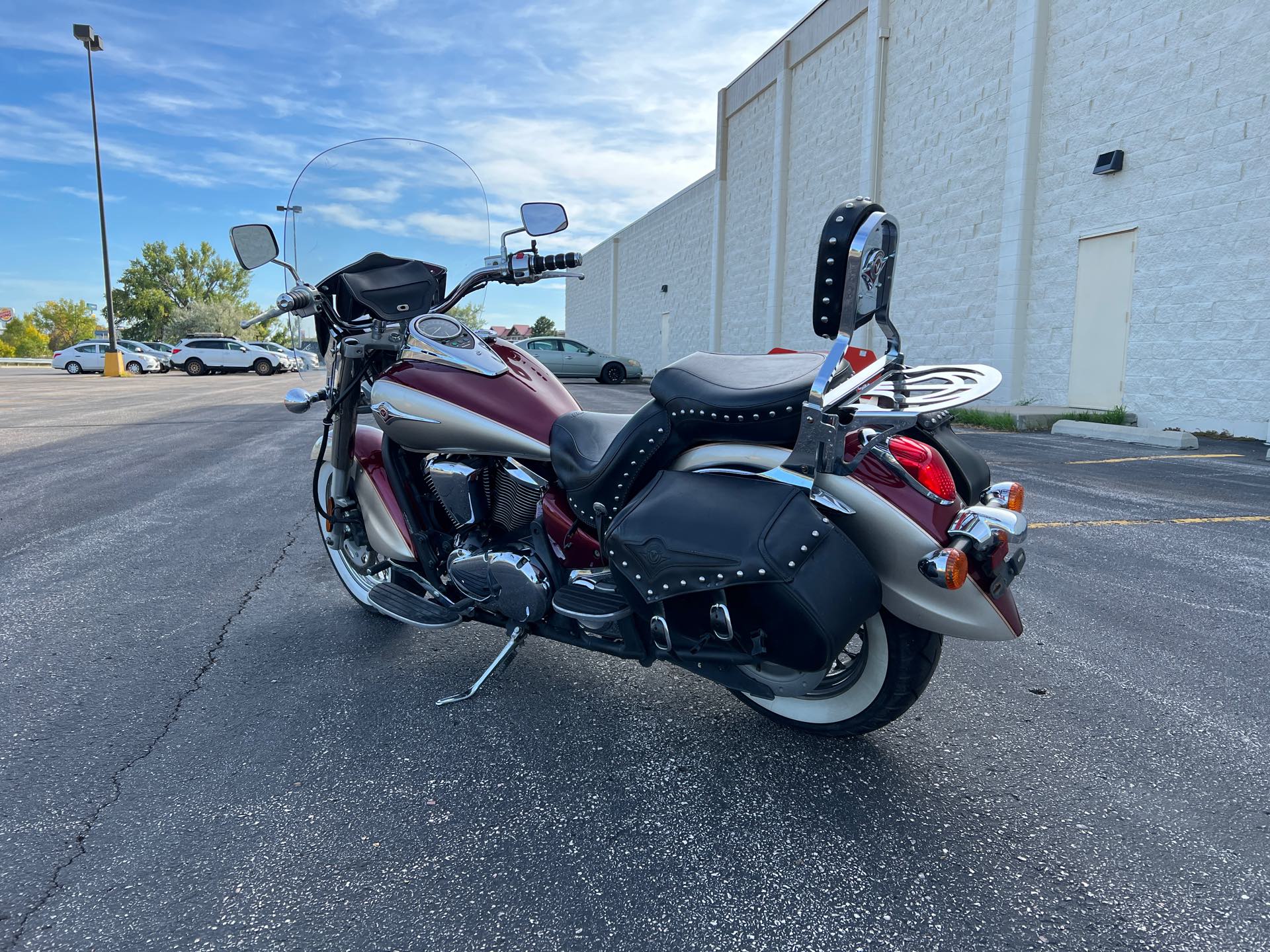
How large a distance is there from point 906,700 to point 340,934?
1.50 meters

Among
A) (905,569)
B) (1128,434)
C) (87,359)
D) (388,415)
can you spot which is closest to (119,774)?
(388,415)

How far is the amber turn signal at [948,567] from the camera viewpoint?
1854 millimetres

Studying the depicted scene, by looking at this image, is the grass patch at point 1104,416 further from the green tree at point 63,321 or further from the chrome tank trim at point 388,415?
the green tree at point 63,321

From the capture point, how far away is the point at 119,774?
7.39ft

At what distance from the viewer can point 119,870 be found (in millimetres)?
1839

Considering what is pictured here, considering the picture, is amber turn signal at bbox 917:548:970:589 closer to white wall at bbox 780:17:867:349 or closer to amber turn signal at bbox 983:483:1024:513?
amber turn signal at bbox 983:483:1024:513

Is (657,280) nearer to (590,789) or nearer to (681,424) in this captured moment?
(681,424)

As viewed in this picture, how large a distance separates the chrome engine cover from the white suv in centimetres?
3530

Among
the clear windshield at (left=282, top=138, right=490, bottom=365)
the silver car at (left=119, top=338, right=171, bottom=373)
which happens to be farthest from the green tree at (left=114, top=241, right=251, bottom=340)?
the clear windshield at (left=282, top=138, right=490, bottom=365)

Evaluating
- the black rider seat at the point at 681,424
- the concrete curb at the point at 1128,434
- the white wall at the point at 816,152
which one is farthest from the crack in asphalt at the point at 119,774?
the white wall at the point at 816,152

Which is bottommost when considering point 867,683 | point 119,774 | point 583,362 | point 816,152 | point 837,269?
point 119,774

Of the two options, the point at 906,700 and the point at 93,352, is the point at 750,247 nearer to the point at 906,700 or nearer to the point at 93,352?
the point at 906,700

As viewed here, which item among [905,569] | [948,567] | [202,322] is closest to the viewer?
[948,567]

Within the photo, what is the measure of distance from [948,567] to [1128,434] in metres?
9.50
